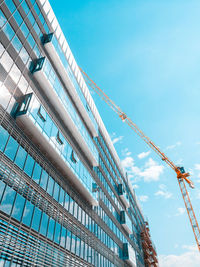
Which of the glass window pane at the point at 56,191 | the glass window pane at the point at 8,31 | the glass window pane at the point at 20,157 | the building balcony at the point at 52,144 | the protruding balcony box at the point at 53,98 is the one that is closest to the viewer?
the glass window pane at the point at 20,157

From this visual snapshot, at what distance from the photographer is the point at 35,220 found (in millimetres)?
18594

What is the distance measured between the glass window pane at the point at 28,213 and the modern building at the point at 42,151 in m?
0.07

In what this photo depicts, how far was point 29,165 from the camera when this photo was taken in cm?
1966

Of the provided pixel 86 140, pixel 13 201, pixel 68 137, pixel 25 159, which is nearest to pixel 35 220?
pixel 13 201

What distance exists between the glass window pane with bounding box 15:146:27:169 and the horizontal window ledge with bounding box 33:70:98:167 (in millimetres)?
8020

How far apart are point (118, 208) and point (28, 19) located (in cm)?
4090

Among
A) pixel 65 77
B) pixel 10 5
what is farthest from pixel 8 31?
pixel 65 77

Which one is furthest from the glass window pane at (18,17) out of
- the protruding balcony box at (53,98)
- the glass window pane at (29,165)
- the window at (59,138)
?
the glass window pane at (29,165)

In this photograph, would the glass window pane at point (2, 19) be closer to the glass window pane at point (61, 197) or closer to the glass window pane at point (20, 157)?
the glass window pane at point (20, 157)

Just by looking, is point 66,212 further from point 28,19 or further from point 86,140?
point 28,19

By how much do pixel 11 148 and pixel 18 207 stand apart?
15.1 feet

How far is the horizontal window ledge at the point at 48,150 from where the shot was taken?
19922 millimetres

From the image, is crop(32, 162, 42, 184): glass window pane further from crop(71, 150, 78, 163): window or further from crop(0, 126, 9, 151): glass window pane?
crop(71, 150, 78, 163): window

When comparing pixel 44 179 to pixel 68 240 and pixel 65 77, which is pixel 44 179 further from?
pixel 65 77
